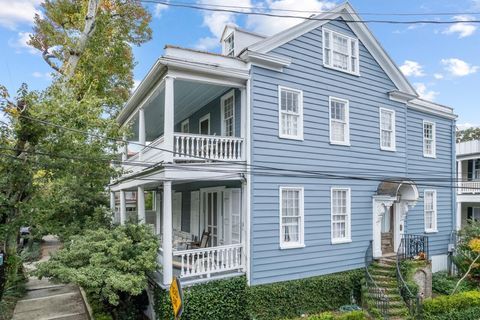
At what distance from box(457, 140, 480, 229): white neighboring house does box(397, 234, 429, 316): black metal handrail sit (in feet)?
32.8

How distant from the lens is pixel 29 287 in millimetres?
15289

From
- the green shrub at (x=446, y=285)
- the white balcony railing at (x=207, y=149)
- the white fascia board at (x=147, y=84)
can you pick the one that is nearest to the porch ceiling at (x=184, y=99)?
the white fascia board at (x=147, y=84)

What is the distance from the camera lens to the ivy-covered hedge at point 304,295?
35.1 feet

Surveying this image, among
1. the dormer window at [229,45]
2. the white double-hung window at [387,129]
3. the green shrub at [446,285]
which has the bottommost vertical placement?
the green shrub at [446,285]

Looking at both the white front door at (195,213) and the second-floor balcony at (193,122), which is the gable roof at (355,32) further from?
the white front door at (195,213)

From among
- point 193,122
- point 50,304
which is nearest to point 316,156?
point 193,122

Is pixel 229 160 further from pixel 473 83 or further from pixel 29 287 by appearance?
pixel 473 83

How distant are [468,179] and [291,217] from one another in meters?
20.0

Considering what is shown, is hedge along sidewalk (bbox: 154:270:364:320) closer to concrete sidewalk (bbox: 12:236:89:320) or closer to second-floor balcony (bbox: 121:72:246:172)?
second-floor balcony (bbox: 121:72:246:172)

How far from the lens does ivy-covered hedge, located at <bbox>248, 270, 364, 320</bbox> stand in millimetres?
10703

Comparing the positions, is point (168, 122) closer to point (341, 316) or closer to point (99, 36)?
point (341, 316)

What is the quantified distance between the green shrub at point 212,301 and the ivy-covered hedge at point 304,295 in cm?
37

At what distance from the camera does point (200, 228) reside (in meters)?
15.1

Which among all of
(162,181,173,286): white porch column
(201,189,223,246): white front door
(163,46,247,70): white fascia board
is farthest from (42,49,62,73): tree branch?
(162,181,173,286): white porch column
